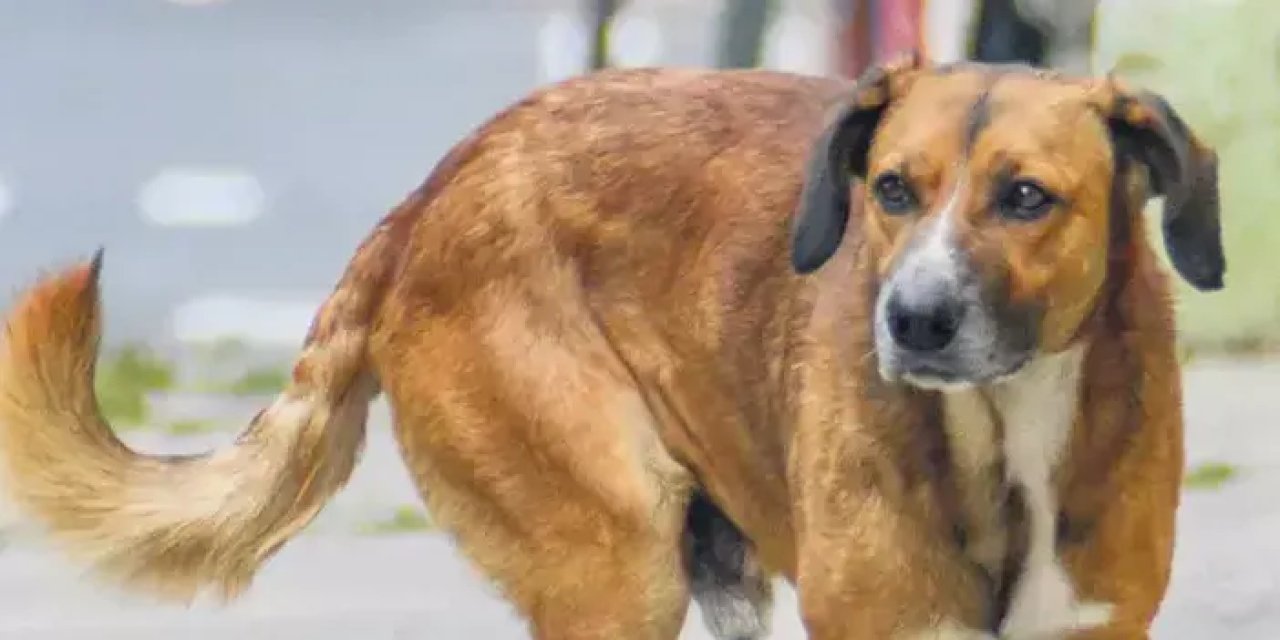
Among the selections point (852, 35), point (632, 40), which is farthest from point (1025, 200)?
point (632, 40)

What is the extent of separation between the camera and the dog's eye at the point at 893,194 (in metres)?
1.20

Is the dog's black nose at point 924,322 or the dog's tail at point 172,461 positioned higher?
the dog's black nose at point 924,322

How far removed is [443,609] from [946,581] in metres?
0.61

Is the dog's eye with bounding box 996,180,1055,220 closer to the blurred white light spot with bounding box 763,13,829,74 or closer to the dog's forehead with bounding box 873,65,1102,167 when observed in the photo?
the dog's forehead with bounding box 873,65,1102,167

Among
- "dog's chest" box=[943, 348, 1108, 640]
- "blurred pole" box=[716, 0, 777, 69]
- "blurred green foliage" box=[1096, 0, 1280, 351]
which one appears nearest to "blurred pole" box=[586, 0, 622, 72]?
"blurred pole" box=[716, 0, 777, 69]

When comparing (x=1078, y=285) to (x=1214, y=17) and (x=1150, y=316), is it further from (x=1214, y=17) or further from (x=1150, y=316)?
(x=1214, y=17)

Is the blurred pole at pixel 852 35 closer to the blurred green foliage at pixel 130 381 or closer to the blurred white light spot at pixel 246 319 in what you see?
the blurred white light spot at pixel 246 319

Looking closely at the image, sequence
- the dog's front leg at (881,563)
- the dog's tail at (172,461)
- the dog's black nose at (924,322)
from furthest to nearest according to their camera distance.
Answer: the dog's tail at (172,461), the dog's front leg at (881,563), the dog's black nose at (924,322)

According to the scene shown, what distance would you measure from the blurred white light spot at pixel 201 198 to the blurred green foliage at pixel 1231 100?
0.83 metres

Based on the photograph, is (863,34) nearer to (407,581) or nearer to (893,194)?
(893,194)

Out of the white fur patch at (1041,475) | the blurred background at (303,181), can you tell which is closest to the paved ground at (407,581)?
the blurred background at (303,181)

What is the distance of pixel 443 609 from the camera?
1695 mm

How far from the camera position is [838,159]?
1279 mm

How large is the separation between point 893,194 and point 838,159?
0.26 feet
